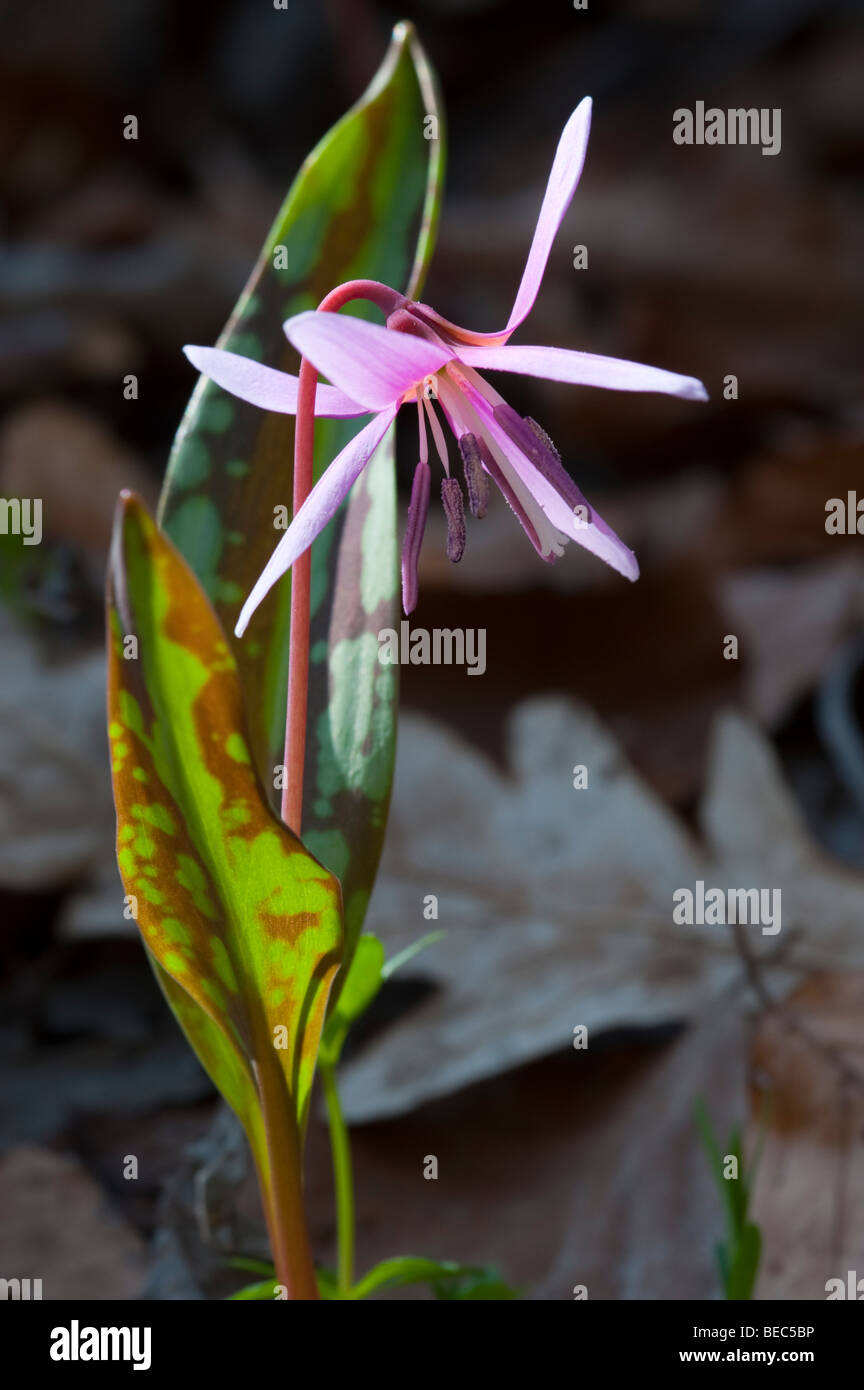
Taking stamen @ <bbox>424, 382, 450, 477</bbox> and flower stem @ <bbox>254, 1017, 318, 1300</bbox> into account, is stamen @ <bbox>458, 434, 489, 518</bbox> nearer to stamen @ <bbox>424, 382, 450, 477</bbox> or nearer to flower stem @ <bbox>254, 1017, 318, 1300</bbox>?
stamen @ <bbox>424, 382, 450, 477</bbox>

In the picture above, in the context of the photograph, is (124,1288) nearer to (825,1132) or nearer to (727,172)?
(825,1132)

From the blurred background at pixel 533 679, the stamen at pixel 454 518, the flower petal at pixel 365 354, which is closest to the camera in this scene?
the flower petal at pixel 365 354

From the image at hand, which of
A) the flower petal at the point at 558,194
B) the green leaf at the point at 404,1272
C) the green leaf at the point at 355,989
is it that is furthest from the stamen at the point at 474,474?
the green leaf at the point at 404,1272

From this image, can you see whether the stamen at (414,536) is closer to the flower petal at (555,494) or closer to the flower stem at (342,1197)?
the flower petal at (555,494)

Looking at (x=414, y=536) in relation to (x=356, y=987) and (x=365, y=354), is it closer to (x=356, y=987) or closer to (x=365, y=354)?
(x=365, y=354)

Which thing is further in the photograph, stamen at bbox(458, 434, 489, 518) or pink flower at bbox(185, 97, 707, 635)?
stamen at bbox(458, 434, 489, 518)

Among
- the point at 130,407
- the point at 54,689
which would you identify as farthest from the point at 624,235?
the point at 54,689

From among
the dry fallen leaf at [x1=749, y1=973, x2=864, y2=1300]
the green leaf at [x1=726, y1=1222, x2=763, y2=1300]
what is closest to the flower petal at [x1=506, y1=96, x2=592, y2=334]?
the green leaf at [x1=726, y1=1222, x2=763, y2=1300]
